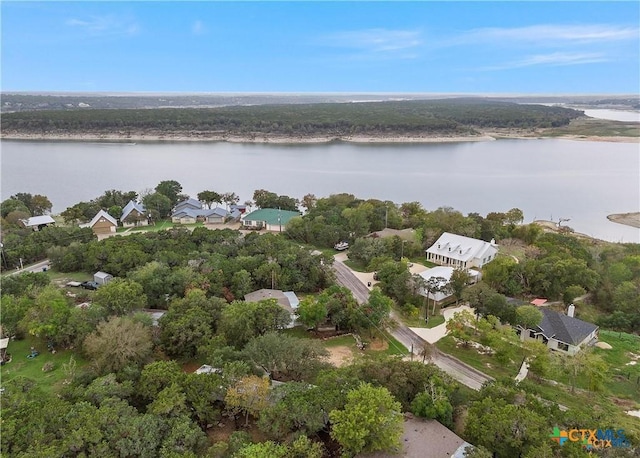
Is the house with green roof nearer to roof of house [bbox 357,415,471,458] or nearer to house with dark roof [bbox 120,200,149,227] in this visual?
house with dark roof [bbox 120,200,149,227]

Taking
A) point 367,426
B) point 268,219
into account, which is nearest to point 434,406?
point 367,426

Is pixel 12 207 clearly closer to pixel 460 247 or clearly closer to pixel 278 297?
pixel 278 297

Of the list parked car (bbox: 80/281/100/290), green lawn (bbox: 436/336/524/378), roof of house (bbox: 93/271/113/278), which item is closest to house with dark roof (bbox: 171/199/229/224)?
roof of house (bbox: 93/271/113/278)

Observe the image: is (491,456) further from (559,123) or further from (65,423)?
(559,123)

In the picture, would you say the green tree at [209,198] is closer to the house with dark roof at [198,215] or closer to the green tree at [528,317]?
the house with dark roof at [198,215]

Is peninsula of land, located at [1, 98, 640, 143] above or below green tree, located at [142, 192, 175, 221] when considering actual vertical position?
above

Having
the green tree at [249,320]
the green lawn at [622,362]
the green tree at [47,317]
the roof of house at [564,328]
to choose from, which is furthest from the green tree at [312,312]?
the green lawn at [622,362]
